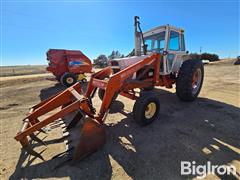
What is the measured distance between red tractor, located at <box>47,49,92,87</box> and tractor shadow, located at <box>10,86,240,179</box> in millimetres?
6414

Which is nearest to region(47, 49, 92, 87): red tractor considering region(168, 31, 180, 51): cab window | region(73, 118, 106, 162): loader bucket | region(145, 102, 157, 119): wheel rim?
region(168, 31, 180, 51): cab window

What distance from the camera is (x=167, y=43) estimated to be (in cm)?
477

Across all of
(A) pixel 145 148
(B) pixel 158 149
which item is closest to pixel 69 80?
(A) pixel 145 148

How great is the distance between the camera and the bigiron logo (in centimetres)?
219

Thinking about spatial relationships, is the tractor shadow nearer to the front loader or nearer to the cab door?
the front loader

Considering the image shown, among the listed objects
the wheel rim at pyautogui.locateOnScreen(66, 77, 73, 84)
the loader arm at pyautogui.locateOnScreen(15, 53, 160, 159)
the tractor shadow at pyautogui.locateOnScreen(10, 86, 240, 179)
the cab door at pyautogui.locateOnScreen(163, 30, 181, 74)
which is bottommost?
the tractor shadow at pyautogui.locateOnScreen(10, 86, 240, 179)

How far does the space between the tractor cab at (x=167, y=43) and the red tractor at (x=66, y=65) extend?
18.6 feet

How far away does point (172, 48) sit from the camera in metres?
5.09

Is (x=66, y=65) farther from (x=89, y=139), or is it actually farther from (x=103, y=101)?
(x=89, y=139)

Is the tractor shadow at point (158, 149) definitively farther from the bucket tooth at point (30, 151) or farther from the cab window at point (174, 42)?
the cab window at point (174, 42)

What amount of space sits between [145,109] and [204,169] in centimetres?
158

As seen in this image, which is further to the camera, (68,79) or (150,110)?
(68,79)

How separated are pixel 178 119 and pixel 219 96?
3122mm

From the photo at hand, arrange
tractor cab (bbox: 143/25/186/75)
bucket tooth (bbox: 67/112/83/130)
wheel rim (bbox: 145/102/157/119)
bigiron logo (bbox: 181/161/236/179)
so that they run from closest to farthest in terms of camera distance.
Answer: bigiron logo (bbox: 181/161/236/179), bucket tooth (bbox: 67/112/83/130), wheel rim (bbox: 145/102/157/119), tractor cab (bbox: 143/25/186/75)
